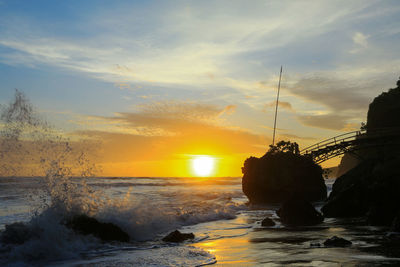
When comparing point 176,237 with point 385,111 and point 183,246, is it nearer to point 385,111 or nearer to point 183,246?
point 183,246

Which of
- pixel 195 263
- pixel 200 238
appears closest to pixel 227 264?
pixel 195 263

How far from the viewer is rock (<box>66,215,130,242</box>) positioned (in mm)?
15375

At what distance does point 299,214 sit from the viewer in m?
21.1

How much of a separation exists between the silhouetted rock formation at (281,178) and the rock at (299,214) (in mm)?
20185

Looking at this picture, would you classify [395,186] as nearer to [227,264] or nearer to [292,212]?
[292,212]

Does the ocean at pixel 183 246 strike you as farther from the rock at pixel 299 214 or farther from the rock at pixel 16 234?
the rock at pixel 299 214

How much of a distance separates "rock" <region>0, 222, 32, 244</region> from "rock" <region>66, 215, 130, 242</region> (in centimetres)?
180

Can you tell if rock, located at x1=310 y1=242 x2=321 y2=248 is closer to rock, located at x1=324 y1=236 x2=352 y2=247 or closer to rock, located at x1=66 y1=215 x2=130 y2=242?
rock, located at x1=324 y1=236 x2=352 y2=247

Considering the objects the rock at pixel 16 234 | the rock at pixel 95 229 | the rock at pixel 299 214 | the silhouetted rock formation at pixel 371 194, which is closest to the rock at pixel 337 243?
the silhouetted rock formation at pixel 371 194

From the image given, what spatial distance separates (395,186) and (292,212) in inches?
229

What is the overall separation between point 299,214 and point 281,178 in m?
21.4

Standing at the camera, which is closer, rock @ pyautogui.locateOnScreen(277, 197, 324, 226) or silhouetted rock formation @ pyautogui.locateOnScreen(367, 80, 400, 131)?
rock @ pyautogui.locateOnScreen(277, 197, 324, 226)

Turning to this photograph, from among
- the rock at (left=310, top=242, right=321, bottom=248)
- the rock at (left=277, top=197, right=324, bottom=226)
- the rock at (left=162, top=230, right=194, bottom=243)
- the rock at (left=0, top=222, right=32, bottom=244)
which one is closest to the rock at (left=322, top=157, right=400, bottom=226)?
the rock at (left=277, top=197, right=324, bottom=226)

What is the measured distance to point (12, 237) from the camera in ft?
45.0
